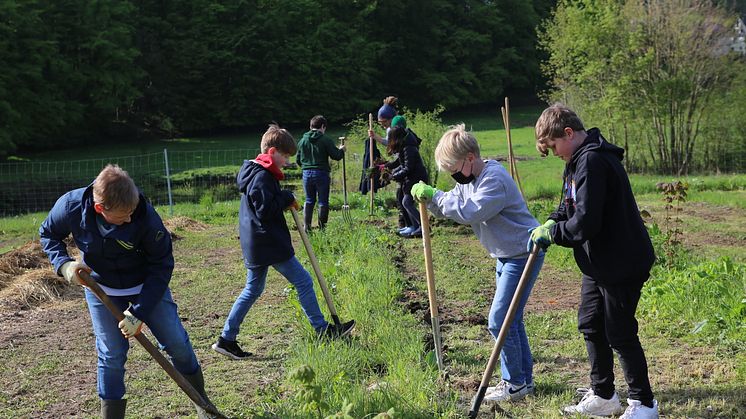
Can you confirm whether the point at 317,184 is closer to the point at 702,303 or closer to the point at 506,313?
the point at 702,303

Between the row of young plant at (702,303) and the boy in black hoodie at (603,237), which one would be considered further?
the row of young plant at (702,303)

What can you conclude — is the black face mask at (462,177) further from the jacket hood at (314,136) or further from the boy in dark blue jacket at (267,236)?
the jacket hood at (314,136)

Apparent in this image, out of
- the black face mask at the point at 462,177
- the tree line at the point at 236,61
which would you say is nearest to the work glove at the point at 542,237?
the black face mask at the point at 462,177

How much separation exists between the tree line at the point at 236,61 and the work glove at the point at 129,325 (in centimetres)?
2610

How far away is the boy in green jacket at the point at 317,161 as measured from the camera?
410 inches

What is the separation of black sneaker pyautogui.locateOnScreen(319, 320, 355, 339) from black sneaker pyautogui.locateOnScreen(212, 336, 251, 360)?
2.18 feet

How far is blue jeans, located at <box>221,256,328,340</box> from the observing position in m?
5.57

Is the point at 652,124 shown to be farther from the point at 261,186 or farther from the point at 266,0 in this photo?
the point at 266,0

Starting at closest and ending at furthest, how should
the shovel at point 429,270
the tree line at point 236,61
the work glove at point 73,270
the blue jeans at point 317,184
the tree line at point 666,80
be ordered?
the work glove at point 73,270
the shovel at point 429,270
the blue jeans at point 317,184
the tree line at point 666,80
the tree line at point 236,61

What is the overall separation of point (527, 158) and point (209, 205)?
46.6ft

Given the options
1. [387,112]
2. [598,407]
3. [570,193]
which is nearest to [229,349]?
[598,407]

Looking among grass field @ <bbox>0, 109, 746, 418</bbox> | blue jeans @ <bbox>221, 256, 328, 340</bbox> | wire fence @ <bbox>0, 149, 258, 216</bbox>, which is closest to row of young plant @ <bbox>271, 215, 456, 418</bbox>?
grass field @ <bbox>0, 109, 746, 418</bbox>

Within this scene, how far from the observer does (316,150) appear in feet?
34.2

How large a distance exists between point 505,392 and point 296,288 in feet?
5.81
